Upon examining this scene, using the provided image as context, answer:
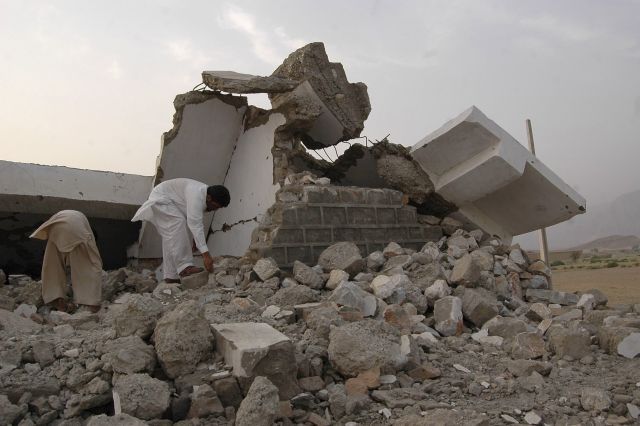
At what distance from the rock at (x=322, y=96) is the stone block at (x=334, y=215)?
1.07 meters

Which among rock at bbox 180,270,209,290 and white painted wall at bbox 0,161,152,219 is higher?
white painted wall at bbox 0,161,152,219

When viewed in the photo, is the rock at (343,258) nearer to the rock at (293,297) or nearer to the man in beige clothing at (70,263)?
the rock at (293,297)

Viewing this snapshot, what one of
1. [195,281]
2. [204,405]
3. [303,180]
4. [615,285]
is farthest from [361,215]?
[615,285]

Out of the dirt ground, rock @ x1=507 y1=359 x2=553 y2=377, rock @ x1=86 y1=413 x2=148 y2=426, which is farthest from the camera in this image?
the dirt ground

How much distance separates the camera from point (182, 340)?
2.55 meters

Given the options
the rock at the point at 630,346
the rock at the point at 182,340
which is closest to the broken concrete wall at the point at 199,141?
the rock at the point at 182,340

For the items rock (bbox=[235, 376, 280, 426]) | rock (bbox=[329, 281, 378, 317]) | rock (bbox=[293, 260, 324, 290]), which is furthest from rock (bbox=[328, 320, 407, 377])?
rock (bbox=[293, 260, 324, 290])

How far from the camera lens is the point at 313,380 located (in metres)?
2.63

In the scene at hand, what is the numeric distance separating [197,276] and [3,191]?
2.51 metres

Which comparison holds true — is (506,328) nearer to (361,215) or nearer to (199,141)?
(361,215)

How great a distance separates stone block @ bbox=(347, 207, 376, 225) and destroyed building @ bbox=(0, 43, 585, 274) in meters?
0.01

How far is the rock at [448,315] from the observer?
12.1 ft

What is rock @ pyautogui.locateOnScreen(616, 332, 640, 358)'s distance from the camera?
3.19m

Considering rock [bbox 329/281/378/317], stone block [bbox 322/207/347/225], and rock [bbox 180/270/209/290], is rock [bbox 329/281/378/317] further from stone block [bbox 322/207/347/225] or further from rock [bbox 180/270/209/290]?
rock [bbox 180/270/209/290]
